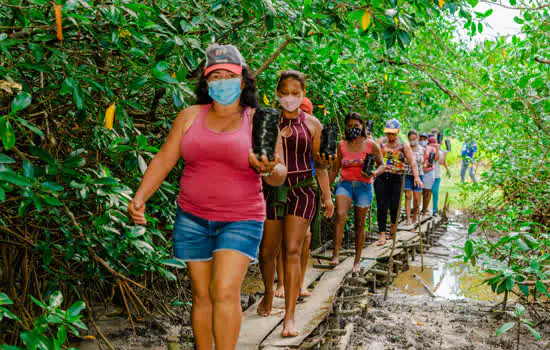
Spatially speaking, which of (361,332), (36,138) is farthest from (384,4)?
(361,332)

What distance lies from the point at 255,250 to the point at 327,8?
6.27 feet

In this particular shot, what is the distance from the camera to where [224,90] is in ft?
10.9

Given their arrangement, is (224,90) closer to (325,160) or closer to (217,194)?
(217,194)

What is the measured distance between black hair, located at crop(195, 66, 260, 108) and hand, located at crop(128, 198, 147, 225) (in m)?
0.74

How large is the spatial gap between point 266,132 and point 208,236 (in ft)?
2.30

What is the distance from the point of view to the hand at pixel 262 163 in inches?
123

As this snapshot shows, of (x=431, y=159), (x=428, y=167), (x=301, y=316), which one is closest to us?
(x=301, y=316)

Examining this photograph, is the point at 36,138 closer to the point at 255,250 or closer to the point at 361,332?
the point at 255,250

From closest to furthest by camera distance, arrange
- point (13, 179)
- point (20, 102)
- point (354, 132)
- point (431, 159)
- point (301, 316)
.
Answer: point (13, 179), point (20, 102), point (301, 316), point (354, 132), point (431, 159)

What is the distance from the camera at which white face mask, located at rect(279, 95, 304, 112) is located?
4734 millimetres

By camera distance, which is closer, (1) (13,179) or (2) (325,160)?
(1) (13,179)

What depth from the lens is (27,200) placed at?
285 centimetres

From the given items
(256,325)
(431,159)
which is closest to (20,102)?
(256,325)

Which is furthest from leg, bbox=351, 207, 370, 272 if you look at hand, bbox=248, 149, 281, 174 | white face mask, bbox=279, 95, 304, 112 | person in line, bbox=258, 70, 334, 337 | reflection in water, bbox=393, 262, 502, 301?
hand, bbox=248, 149, 281, 174
